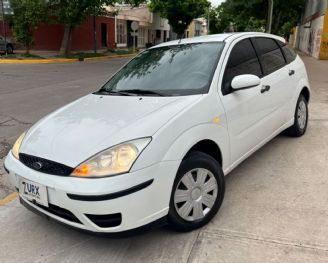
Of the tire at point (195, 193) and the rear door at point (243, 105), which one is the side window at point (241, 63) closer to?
the rear door at point (243, 105)

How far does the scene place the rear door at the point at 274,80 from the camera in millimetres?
4453

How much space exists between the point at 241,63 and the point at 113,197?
7.38 ft

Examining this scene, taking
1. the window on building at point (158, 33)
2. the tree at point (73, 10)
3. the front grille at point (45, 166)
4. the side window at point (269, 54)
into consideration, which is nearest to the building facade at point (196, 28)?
the window on building at point (158, 33)

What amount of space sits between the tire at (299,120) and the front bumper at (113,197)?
3193 millimetres

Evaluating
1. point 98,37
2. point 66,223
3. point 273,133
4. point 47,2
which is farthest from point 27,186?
point 98,37

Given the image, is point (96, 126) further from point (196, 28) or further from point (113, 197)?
point (196, 28)

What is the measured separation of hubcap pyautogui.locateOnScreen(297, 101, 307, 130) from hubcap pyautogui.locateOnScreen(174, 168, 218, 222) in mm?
2759

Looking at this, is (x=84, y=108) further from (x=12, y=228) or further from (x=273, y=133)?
(x=273, y=133)

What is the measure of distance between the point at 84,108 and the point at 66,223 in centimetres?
120

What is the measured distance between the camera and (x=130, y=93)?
12.5 ft

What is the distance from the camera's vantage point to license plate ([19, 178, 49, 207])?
2.81 metres

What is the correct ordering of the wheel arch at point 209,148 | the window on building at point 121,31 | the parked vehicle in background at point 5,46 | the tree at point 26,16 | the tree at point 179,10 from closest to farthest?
the wheel arch at point 209,148 → the tree at point 26,16 → the parked vehicle in background at point 5,46 → the window on building at point 121,31 → the tree at point 179,10

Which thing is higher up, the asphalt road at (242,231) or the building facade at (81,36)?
the building facade at (81,36)

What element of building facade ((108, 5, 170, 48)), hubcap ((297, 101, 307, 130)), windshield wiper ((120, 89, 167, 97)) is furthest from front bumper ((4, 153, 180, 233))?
building facade ((108, 5, 170, 48))
